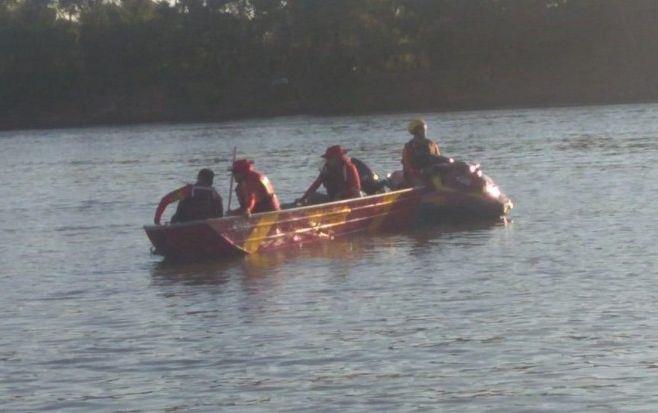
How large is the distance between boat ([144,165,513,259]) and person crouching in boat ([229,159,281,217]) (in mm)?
190

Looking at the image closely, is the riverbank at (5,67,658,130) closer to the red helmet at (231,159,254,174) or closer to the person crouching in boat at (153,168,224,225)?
the red helmet at (231,159,254,174)

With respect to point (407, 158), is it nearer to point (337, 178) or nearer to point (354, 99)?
point (337, 178)

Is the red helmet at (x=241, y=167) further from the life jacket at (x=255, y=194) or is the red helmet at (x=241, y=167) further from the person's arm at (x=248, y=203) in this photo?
the person's arm at (x=248, y=203)

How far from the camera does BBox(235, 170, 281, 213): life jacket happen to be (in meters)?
20.2

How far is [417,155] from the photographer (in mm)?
24109

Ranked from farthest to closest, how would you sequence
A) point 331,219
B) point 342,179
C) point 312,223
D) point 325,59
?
point 325,59, point 342,179, point 331,219, point 312,223

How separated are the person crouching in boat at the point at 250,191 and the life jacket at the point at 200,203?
406 mm

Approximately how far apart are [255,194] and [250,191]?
13 cm

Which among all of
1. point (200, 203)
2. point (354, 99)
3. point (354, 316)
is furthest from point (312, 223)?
point (354, 99)

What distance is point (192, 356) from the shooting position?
542 inches

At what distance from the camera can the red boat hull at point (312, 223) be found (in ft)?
64.1

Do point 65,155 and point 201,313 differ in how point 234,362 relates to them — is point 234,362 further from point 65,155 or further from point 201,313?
point 65,155

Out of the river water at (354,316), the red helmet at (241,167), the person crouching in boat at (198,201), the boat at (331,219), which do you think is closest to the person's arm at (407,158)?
the boat at (331,219)

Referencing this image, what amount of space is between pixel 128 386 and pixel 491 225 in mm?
11907
